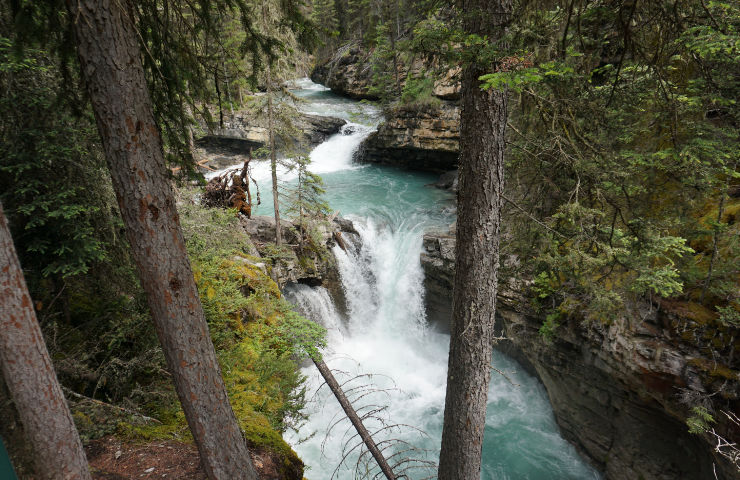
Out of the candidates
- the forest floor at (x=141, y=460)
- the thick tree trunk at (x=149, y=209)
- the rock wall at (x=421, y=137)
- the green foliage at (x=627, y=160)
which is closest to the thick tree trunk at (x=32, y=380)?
the thick tree trunk at (x=149, y=209)

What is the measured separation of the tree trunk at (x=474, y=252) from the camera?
337 cm

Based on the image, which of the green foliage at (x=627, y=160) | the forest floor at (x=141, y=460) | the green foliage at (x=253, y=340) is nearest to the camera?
the green foliage at (x=627, y=160)

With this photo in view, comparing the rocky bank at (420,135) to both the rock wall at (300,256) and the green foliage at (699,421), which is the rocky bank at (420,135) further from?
the green foliage at (699,421)

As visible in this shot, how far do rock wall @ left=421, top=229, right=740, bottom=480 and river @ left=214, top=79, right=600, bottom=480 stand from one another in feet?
3.42

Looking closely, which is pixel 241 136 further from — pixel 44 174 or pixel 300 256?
pixel 44 174

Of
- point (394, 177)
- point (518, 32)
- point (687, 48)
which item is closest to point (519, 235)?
point (687, 48)

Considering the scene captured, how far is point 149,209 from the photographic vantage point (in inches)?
115

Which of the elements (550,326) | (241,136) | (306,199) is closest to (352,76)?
(241,136)

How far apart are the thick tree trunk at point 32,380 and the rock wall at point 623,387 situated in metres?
6.09

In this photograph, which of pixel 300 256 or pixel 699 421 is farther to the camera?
pixel 300 256

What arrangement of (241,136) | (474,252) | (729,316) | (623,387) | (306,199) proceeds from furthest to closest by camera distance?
1. (241,136)
2. (306,199)
3. (623,387)
4. (729,316)
5. (474,252)

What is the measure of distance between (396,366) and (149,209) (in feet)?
37.1

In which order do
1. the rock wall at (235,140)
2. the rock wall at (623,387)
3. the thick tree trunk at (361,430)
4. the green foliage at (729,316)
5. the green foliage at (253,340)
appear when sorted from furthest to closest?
1. the rock wall at (235,140)
2. the rock wall at (623,387)
3. the green foliage at (729,316)
4. the green foliage at (253,340)
5. the thick tree trunk at (361,430)

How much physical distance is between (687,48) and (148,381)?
7.30 m
